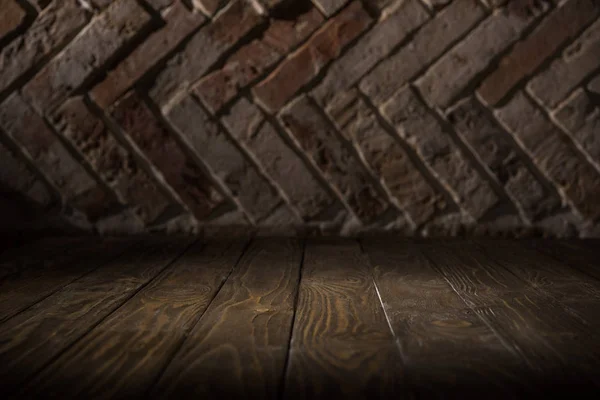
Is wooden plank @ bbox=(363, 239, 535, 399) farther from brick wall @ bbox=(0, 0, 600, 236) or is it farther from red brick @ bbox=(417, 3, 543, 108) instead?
red brick @ bbox=(417, 3, 543, 108)

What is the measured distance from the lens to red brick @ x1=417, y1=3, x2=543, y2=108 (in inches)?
84.0

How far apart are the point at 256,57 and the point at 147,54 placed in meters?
0.45

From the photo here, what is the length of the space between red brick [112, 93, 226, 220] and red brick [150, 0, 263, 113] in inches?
3.6

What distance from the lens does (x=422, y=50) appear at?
85.4 inches

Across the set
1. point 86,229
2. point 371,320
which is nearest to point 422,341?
point 371,320

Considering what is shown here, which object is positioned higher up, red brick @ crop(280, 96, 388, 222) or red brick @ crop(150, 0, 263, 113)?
red brick @ crop(150, 0, 263, 113)

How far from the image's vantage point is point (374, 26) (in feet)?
7.14

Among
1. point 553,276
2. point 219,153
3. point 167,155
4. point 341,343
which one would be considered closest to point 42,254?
point 167,155

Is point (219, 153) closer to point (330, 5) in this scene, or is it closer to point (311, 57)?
point (311, 57)

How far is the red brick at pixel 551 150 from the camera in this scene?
2162 mm

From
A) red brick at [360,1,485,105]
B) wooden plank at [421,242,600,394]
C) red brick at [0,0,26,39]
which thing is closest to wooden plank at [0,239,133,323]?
red brick at [0,0,26,39]

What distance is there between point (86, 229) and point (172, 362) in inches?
65.4

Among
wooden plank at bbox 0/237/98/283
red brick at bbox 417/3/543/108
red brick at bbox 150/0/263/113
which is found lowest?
red brick at bbox 417/3/543/108

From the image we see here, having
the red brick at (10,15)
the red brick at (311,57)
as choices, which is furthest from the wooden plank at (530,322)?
the red brick at (10,15)
